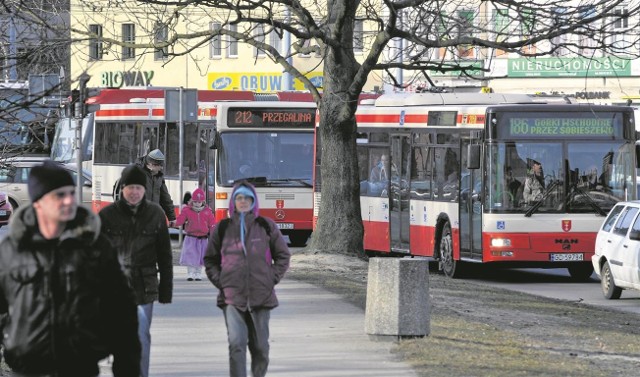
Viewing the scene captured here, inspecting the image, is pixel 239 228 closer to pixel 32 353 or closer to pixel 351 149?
pixel 32 353

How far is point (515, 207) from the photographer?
23234 mm

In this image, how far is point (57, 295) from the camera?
604cm

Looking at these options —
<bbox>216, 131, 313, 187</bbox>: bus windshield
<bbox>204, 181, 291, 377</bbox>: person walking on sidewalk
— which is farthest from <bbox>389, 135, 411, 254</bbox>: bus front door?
<bbox>204, 181, 291, 377</bbox>: person walking on sidewalk

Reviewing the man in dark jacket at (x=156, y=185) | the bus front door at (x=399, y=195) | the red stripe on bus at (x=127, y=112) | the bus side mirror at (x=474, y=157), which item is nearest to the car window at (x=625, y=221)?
the bus side mirror at (x=474, y=157)

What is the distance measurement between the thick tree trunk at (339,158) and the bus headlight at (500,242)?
6.37 ft

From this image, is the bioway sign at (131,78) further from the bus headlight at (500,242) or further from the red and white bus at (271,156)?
the bus headlight at (500,242)

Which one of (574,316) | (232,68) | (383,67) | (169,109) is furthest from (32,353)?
(232,68)

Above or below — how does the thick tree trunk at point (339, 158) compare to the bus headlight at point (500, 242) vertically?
above

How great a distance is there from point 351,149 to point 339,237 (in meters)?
1.28

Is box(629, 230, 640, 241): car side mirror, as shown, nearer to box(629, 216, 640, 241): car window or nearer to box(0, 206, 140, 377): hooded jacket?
box(629, 216, 640, 241): car window

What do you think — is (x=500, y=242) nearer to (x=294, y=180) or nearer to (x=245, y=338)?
(x=294, y=180)

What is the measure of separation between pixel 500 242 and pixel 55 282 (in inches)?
685

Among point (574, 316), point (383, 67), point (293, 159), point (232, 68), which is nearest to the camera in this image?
point (574, 316)

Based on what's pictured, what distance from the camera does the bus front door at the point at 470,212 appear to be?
925 inches
